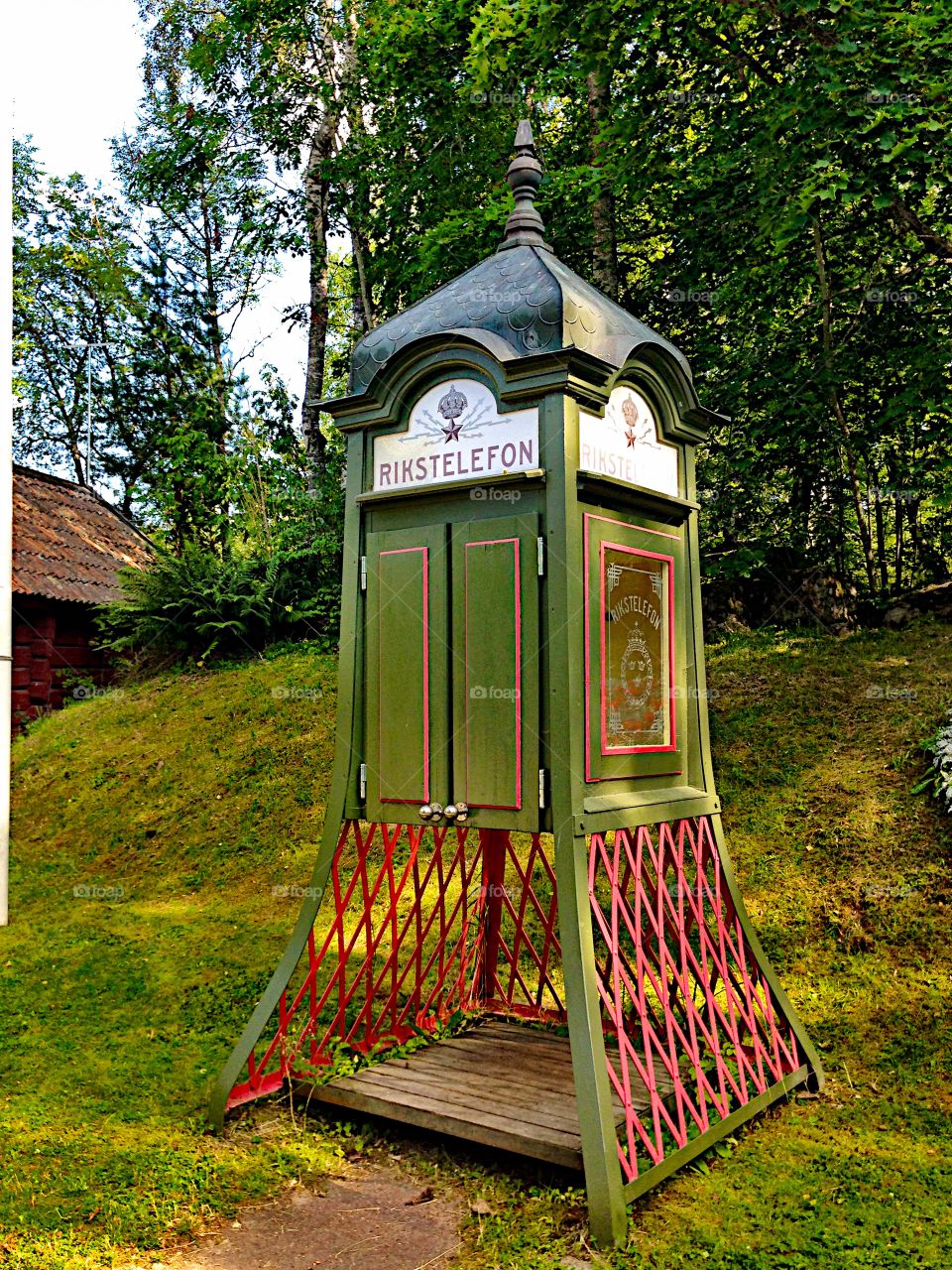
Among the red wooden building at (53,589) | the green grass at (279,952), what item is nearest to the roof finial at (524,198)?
the green grass at (279,952)

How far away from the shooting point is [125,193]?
20.9 metres

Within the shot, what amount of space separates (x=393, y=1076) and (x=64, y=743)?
8923mm

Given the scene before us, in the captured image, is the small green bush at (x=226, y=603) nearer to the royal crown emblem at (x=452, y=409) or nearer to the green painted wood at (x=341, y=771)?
the green painted wood at (x=341, y=771)

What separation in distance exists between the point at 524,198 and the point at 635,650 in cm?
239

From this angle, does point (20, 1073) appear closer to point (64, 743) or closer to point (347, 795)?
point (347, 795)

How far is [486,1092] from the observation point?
4.89 metres

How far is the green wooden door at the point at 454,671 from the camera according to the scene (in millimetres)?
4523

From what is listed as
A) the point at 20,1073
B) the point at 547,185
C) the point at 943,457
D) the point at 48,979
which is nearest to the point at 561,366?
the point at 20,1073

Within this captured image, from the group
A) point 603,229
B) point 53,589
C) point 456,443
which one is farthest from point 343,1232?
point 53,589

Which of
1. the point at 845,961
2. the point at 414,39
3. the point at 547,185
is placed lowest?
the point at 845,961

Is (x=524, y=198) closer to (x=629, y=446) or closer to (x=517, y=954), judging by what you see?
(x=629, y=446)

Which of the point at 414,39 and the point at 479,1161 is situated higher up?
the point at 414,39

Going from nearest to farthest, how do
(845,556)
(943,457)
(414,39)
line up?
(943,457) → (414,39) → (845,556)

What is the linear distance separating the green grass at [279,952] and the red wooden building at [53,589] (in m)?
0.88
